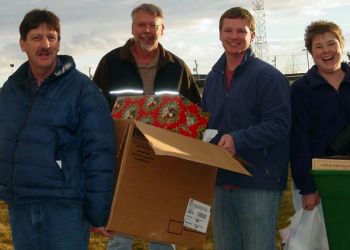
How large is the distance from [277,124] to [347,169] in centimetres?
40

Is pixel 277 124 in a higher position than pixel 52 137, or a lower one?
higher

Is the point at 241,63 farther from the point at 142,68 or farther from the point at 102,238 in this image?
the point at 102,238

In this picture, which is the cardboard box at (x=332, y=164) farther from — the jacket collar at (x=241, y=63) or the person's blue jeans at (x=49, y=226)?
the person's blue jeans at (x=49, y=226)

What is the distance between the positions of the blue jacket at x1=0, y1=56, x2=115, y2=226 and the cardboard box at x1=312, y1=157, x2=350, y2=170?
36.9 inches

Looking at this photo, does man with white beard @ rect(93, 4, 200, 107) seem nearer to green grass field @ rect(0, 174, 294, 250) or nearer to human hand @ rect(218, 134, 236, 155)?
human hand @ rect(218, 134, 236, 155)

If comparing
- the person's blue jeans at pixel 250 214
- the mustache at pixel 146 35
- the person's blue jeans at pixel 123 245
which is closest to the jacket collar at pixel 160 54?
the mustache at pixel 146 35

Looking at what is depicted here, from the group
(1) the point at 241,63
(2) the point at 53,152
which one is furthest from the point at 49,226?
(1) the point at 241,63

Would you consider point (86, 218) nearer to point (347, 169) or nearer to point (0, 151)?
point (0, 151)

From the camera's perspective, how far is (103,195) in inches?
98.9

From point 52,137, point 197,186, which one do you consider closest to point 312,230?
point 197,186

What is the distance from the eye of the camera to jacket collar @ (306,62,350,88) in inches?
114

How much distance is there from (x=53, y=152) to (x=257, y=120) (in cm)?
104

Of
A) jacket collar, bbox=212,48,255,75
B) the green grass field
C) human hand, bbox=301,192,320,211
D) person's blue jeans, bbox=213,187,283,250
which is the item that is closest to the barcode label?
person's blue jeans, bbox=213,187,283,250

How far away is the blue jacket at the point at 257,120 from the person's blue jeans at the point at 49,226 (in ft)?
2.66
